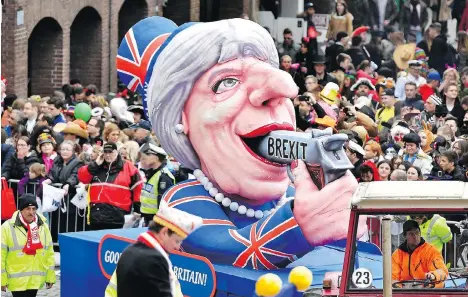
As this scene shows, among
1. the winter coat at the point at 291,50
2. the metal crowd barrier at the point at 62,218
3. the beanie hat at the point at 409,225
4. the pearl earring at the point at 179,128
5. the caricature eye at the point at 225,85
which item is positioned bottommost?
the metal crowd barrier at the point at 62,218

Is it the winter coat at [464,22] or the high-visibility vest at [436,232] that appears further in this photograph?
the winter coat at [464,22]

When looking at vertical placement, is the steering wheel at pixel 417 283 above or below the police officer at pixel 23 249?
above

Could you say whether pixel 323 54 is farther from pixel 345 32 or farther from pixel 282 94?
pixel 282 94

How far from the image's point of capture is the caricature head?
10812 mm

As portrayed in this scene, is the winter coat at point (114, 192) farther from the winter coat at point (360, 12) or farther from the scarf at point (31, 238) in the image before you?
the winter coat at point (360, 12)

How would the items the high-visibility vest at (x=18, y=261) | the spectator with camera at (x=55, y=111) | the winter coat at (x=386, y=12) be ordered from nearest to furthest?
1. the high-visibility vest at (x=18, y=261)
2. the spectator with camera at (x=55, y=111)
3. the winter coat at (x=386, y=12)

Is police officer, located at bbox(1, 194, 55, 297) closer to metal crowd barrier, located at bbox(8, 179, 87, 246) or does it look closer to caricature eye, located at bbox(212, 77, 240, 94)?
metal crowd barrier, located at bbox(8, 179, 87, 246)

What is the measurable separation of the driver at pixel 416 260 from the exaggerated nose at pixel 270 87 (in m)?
1.49

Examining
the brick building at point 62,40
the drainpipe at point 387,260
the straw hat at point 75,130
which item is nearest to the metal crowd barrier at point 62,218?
the straw hat at point 75,130

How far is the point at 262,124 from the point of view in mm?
10766

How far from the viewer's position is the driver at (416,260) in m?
9.52

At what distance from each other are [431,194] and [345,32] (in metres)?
20.9

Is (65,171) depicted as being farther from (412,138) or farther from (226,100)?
(226,100)

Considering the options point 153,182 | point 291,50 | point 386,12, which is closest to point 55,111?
point 153,182
